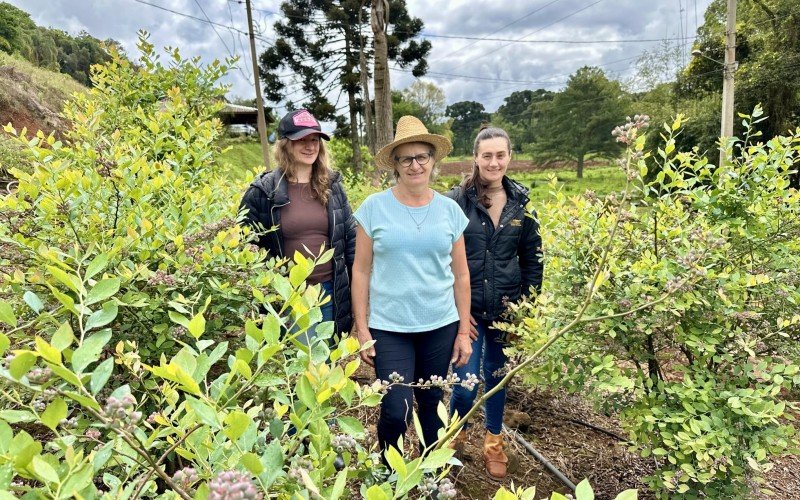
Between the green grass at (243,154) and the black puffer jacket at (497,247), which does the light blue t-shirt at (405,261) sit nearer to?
the black puffer jacket at (497,247)

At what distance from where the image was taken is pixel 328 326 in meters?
0.94

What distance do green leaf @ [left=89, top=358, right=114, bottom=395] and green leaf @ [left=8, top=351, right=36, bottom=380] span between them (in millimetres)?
87

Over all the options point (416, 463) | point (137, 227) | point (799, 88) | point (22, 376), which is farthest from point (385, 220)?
point (799, 88)

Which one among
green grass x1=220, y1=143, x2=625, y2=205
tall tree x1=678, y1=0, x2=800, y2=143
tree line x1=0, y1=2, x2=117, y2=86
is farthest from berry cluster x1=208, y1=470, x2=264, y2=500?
tree line x1=0, y1=2, x2=117, y2=86

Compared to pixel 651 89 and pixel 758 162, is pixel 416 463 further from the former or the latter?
pixel 651 89

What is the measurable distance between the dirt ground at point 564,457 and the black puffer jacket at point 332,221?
0.97 meters

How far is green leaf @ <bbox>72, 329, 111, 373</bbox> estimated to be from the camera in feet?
2.01

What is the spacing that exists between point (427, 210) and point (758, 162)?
1549 mm

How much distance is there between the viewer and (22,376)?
1.86ft

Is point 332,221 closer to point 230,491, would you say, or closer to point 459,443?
point 459,443

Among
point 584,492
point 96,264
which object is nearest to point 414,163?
point 96,264

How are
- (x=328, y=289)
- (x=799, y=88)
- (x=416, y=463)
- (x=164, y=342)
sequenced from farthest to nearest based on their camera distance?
(x=799, y=88), (x=328, y=289), (x=164, y=342), (x=416, y=463)

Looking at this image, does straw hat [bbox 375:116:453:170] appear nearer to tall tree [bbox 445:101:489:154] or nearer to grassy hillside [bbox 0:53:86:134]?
grassy hillside [bbox 0:53:86:134]

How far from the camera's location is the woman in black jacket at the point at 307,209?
2355 mm
